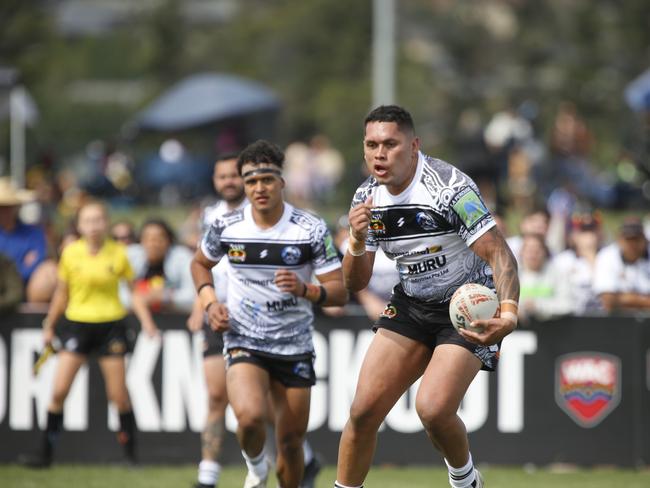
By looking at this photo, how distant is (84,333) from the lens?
1142 centimetres

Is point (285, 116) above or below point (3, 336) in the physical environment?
above

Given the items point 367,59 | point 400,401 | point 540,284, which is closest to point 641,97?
point 540,284

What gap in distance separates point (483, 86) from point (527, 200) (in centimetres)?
1477

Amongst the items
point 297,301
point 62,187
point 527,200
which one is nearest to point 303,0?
point 62,187

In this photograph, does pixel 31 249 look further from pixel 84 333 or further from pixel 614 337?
pixel 614 337

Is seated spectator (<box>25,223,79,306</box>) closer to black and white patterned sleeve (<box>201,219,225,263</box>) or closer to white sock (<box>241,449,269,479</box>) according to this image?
black and white patterned sleeve (<box>201,219,225,263</box>)

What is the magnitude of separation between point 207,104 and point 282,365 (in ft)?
54.4

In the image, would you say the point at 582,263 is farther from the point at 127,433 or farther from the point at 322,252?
the point at 322,252

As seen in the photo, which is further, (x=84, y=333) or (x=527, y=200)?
(x=527, y=200)

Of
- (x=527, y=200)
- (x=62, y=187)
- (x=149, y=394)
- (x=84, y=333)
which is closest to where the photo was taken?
(x=84, y=333)

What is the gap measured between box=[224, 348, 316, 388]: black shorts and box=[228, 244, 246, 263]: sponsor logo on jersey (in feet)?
2.04

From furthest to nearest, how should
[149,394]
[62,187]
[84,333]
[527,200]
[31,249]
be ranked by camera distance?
[62,187] < [527,200] < [31,249] < [149,394] < [84,333]

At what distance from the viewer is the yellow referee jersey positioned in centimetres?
1138

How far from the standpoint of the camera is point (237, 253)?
898 centimetres
